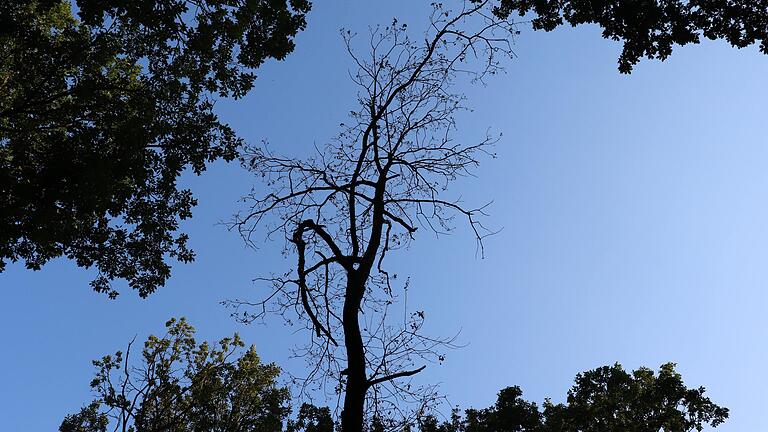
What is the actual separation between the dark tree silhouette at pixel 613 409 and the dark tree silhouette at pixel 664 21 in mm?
19159

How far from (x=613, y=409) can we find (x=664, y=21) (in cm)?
2084

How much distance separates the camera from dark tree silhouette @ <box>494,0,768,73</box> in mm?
8672

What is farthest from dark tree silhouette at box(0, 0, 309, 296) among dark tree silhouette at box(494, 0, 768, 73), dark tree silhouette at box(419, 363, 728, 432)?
dark tree silhouette at box(419, 363, 728, 432)

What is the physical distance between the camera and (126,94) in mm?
13750

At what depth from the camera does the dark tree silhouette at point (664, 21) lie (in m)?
8.67

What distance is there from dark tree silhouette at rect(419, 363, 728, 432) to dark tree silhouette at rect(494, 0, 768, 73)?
1916 centimetres

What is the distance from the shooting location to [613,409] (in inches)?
987

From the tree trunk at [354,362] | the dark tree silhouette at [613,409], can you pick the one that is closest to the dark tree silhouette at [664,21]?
the tree trunk at [354,362]

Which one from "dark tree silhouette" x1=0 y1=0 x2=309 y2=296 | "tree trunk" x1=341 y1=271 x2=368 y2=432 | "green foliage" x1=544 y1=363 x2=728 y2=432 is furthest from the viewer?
"green foliage" x1=544 y1=363 x2=728 y2=432

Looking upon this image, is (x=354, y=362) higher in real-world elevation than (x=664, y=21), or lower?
lower

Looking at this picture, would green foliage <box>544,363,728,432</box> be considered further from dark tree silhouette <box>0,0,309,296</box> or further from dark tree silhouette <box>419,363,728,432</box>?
dark tree silhouette <box>0,0,309,296</box>

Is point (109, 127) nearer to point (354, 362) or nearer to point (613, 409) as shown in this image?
point (354, 362)

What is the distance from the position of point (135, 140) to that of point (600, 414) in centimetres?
2245

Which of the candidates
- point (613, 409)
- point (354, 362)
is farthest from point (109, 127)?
point (613, 409)
